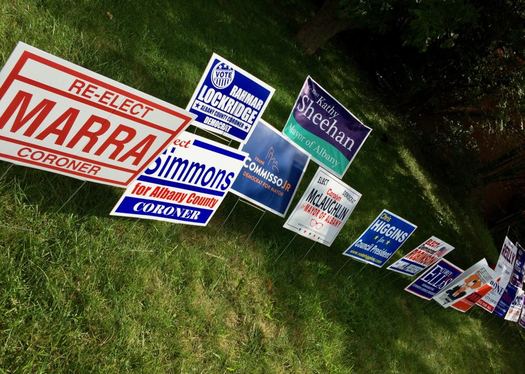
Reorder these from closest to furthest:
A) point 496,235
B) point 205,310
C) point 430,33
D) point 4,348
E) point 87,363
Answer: point 4,348
point 87,363
point 205,310
point 430,33
point 496,235

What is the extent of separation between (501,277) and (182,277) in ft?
18.9

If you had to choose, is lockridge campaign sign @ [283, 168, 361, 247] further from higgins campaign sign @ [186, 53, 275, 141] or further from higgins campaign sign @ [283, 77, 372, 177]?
higgins campaign sign @ [186, 53, 275, 141]

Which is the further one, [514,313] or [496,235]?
[496,235]

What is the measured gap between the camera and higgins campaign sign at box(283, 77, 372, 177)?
185 inches

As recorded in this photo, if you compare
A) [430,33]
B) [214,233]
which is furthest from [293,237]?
[430,33]

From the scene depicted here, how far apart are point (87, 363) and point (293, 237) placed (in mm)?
2818

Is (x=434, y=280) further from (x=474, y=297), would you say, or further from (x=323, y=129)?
(x=323, y=129)

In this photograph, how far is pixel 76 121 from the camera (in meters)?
2.53

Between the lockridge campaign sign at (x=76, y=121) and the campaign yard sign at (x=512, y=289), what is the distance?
677 centimetres

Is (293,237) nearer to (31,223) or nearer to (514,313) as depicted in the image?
(31,223)

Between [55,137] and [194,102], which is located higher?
[194,102]

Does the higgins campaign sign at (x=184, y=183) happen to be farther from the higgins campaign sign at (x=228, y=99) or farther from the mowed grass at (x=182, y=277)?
the higgins campaign sign at (x=228, y=99)

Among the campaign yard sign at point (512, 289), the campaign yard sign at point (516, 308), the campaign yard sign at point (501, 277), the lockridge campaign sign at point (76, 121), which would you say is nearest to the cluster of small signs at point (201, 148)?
the lockridge campaign sign at point (76, 121)

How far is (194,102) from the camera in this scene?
3914 millimetres
